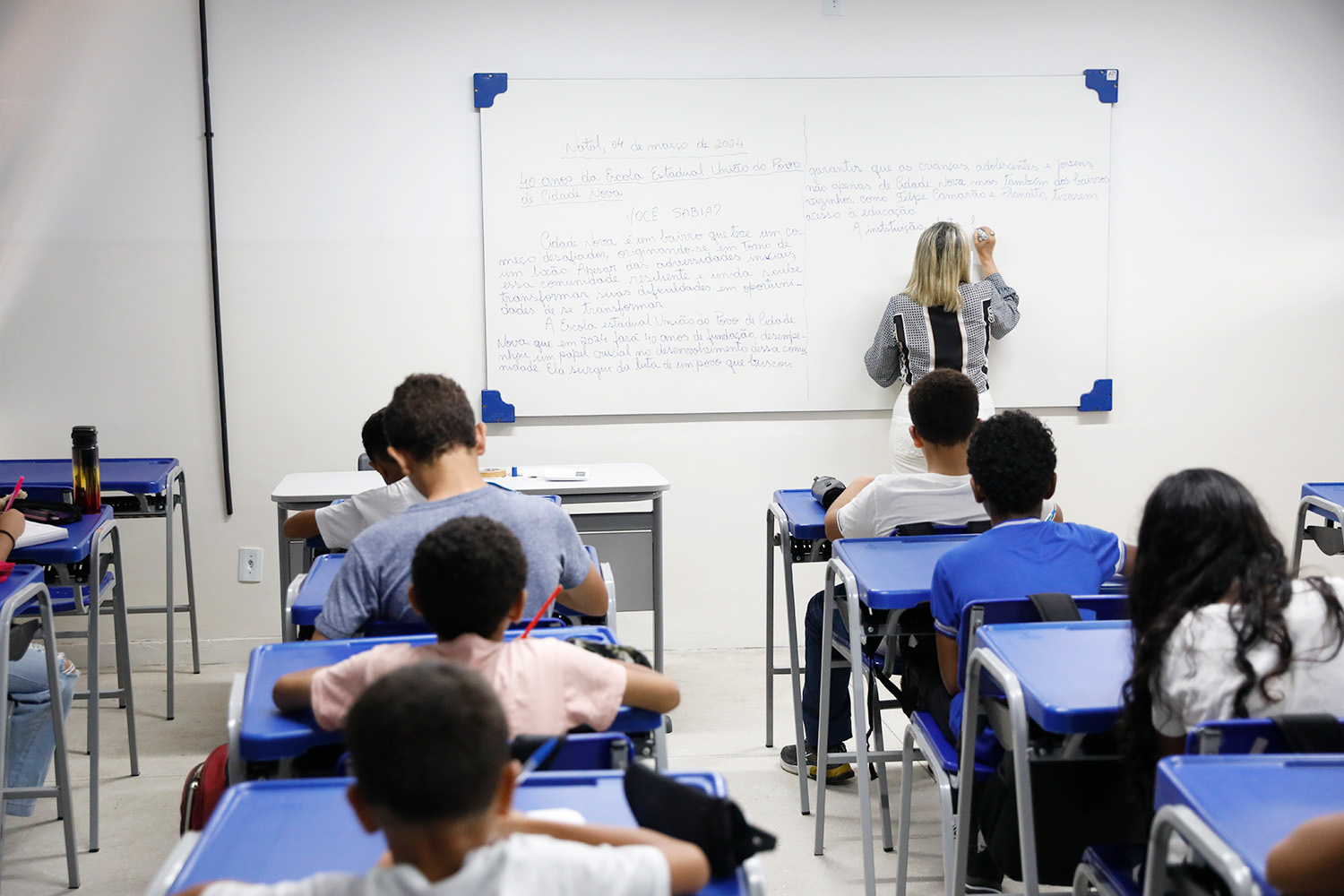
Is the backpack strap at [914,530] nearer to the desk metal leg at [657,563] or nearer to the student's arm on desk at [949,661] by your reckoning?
the student's arm on desk at [949,661]

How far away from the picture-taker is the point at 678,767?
324 cm

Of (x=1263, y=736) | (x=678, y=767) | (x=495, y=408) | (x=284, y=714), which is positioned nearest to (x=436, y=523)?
(x=284, y=714)

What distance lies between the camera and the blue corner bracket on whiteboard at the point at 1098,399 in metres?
4.58

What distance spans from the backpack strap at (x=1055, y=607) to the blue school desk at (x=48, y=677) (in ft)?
6.29

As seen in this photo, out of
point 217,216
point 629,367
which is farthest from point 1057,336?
point 217,216

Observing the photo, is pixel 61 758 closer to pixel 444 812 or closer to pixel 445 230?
pixel 444 812

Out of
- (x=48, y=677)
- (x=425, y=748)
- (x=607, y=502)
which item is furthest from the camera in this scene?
(x=607, y=502)

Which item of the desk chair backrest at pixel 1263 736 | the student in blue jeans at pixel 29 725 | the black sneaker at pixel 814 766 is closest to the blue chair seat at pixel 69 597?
the student in blue jeans at pixel 29 725

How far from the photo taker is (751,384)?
176 inches

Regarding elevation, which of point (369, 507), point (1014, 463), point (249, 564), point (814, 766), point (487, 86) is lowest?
point (814, 766)

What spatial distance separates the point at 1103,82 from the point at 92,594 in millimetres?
4007

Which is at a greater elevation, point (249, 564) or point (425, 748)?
point (425, 748)

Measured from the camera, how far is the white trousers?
3.99 m

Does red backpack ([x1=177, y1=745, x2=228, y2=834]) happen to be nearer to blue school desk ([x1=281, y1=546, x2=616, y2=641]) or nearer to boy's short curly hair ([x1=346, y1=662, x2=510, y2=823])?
blue school desk ([x1=281, y1=546, x2=616, y2=641])
